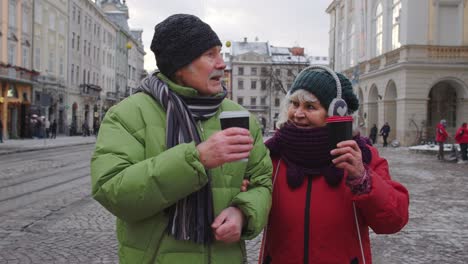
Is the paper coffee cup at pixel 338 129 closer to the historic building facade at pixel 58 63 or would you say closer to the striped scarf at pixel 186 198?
the striped scarf at pixel 186 198

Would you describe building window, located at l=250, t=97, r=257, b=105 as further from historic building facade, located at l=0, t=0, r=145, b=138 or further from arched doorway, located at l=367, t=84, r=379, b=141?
arched doorway, located at l=367, t=84, r=379, b=141

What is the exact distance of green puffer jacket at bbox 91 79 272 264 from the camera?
185 cm

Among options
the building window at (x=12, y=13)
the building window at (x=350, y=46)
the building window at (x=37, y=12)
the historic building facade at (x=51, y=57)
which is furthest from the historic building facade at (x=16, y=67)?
the building window at (x=350, y=46)

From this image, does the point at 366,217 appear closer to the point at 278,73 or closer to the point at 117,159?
the point at 117,159

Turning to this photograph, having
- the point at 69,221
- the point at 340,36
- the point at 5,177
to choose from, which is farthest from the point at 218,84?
the point at 340,36

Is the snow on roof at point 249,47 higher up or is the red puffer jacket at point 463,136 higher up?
the snow on roof at point 249,47

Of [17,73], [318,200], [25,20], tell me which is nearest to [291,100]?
[318,200]

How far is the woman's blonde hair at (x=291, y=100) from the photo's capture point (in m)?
2.56

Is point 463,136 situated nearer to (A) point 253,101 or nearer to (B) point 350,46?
(B) point 350,46

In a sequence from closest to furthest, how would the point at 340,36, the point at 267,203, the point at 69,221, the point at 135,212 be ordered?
the point at 135,212
the point at 267,203
the point at 69,221
the point at 340,36

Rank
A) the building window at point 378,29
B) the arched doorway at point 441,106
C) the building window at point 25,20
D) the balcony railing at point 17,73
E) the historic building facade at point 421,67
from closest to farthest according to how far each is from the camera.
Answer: the historic building facade at point 421,67 < the arched doorway at point 441,106 < the balcony railing at point 17,73 < the building window at point 378,29 < the building window at point 25,20

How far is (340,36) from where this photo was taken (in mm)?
52375

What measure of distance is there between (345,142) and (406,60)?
105 feet

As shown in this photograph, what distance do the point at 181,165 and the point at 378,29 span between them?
39.7 m
